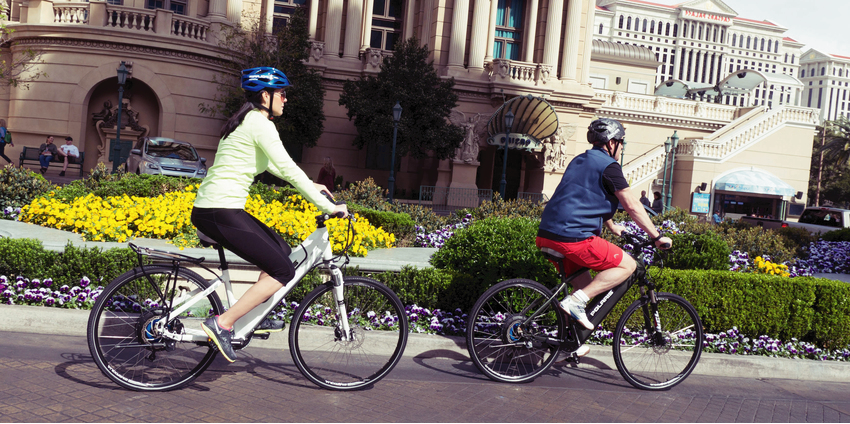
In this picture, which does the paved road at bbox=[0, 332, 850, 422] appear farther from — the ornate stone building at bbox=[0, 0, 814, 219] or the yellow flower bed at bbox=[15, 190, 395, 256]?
the ornate stone building at bbox=[0, 0, 814, 219]

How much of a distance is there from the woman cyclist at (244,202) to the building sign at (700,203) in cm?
3546

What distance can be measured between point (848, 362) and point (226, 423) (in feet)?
20.2

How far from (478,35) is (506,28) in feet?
10.2

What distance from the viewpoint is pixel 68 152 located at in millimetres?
24719

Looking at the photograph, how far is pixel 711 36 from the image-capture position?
143500 mm

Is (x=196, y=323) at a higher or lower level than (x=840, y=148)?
lower

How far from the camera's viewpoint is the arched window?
110ft

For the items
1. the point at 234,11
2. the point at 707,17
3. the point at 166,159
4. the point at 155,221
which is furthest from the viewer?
the point at 707,17

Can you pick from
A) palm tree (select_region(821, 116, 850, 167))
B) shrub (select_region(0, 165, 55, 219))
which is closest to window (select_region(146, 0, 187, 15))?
shrub (select_region(0, 165, 55, 219))

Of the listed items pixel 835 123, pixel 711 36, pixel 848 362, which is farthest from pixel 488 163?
pixel 711 36

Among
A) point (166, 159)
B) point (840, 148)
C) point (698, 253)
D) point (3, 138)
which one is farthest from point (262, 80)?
point (840, 148)

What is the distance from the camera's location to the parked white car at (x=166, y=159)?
70.7 ft

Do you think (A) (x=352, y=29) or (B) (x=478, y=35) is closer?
(A) (x=352, y=29)

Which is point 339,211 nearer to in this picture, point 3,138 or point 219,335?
point 219,335
